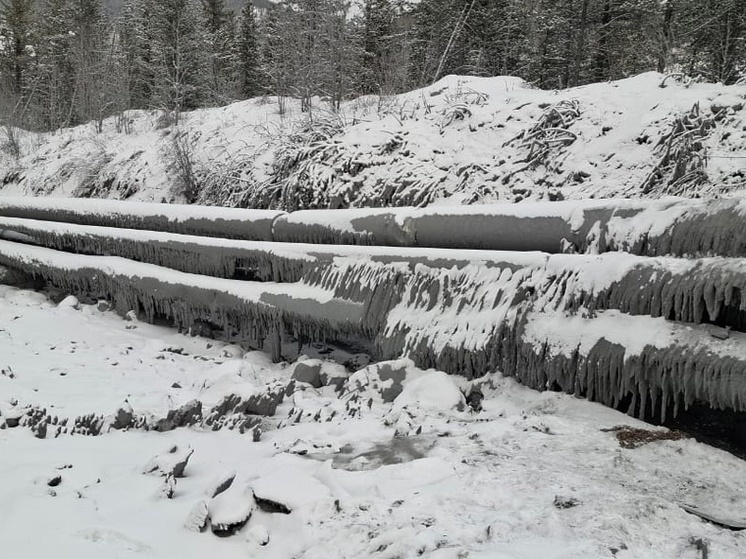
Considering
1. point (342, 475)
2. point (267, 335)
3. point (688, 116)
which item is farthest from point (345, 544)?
point (688, 116)

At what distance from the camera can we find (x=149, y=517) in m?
2.48

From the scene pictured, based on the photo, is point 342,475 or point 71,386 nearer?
point 342,475

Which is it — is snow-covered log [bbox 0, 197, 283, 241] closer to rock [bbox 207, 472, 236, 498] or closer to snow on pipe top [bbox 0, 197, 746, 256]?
snow on pipe top [bbox 0, 197, 746, 256]

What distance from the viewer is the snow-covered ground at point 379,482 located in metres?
2.10

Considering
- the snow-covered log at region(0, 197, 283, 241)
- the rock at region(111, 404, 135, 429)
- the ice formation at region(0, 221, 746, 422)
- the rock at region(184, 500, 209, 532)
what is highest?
the snow-covered log at region(0, 197, 283, 241)

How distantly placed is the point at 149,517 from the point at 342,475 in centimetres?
92

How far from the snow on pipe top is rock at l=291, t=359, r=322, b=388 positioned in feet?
4.81

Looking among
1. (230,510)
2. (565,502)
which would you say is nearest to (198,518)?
(230,510)

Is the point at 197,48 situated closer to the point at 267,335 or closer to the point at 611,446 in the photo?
the point at 267,335

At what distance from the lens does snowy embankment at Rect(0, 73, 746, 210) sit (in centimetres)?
634

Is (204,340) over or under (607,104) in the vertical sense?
under

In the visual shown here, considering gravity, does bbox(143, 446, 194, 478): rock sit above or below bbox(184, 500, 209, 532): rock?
below

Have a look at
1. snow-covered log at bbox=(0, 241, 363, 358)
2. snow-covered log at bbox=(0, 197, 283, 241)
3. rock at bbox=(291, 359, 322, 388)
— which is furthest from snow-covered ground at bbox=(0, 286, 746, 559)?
snow-covered log at bbox=(0, 197, 283, 241)

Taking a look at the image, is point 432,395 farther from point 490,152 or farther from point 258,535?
point 490,152
